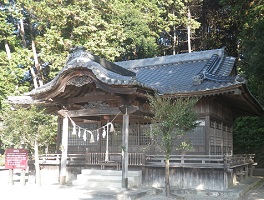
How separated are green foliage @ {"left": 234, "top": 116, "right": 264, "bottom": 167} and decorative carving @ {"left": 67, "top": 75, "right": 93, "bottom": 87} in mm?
17060

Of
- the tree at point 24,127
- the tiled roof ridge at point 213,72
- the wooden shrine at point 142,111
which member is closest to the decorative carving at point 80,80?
the wooden shrine at point 142,111

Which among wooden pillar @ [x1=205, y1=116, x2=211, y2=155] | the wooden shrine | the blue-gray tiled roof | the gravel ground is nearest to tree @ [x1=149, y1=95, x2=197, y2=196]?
the wooden shrine

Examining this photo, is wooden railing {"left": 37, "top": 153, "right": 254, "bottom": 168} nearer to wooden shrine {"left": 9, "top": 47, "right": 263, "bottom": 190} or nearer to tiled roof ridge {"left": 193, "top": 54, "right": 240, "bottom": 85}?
wooden shrine {"left": 9, "top": 47, "right": 263, "bottom": 190}

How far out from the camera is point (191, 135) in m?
14.1

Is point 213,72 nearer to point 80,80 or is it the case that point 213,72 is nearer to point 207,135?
point 207,135

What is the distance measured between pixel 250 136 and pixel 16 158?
61.6 feet

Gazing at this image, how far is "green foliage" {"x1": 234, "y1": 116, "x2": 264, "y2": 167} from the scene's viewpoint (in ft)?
80.4

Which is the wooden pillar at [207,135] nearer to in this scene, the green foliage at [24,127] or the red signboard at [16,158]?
the green foliage at [24,127]

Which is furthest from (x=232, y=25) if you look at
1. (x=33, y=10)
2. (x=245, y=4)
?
(x=33, y=10)

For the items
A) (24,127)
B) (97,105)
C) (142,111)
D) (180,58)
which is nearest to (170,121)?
(142,111)

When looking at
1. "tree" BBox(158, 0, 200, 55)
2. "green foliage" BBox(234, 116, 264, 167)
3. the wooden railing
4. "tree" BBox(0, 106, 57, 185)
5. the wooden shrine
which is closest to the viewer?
the wooden shrine

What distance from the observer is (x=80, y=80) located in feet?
40.0

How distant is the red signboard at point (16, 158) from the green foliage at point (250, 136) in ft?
59.0

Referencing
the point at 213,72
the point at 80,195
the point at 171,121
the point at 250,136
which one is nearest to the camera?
the point at 171,121
